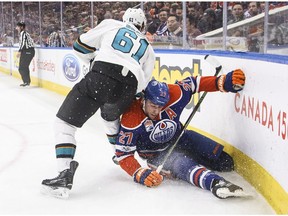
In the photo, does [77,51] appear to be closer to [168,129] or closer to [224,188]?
[168,129]

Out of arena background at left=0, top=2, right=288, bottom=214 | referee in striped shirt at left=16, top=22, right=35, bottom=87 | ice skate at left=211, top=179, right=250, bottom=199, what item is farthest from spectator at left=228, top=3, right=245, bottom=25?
referee in striped shirt at left=16, top=22, right=35, bottom=87

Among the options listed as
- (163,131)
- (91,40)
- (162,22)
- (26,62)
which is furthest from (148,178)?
(26,62)

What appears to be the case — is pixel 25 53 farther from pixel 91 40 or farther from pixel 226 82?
pixel 226 82

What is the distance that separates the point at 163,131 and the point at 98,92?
0.43 m

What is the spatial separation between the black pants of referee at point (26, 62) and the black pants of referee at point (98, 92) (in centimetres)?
579

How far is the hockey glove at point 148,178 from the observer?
244 cm

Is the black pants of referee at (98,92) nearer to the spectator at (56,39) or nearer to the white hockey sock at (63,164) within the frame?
the white hockey sock at (63,164)

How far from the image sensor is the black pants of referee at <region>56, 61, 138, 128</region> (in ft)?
7.97

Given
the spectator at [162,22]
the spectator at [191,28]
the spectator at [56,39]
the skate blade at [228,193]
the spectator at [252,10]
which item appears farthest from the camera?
the spectator at [56,39]

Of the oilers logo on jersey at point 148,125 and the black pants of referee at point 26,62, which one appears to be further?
the black pants of referee at point 26,62

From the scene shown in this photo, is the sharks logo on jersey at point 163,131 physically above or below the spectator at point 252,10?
below

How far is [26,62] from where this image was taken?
8.14 m


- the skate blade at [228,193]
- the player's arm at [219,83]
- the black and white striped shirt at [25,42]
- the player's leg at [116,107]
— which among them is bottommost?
the skate blade at [228,193]

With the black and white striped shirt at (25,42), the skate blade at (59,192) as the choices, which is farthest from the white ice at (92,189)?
the black and white striped shirt at (25,42)
